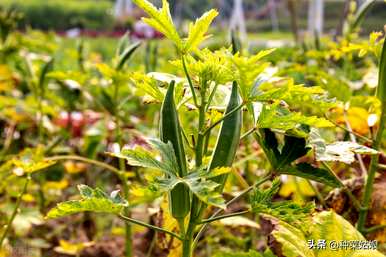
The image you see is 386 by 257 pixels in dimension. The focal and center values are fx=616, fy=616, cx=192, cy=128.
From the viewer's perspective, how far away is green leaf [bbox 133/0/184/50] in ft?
2.23

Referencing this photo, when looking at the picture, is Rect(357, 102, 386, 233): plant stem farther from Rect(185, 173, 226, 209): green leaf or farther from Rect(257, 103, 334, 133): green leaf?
Rect(185, 173, 226, 209): green leaf

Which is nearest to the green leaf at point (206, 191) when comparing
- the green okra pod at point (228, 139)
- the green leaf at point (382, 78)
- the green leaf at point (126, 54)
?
the green okra pod at point (228, 139)

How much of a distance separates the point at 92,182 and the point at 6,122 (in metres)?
0.53

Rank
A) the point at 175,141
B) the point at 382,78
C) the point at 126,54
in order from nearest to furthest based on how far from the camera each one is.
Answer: the point at 175,141 → the point at 382,78 → the point at 126,54

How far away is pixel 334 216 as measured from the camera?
82 cm

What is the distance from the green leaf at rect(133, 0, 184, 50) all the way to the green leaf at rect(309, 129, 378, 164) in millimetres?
235

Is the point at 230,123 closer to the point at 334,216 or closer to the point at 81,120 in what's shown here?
the point at 334,216

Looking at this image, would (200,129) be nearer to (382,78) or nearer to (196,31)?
(196,31)

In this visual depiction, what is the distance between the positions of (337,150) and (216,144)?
0.54 feet

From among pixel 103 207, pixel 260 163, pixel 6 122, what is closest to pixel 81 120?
pixel 6 122

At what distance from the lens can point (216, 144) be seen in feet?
2.52

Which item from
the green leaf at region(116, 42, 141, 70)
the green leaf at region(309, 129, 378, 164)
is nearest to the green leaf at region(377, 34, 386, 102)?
the green leaf at region(309, 129, 378, 164)

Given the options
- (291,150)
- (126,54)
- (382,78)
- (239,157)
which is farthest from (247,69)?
(239,157)

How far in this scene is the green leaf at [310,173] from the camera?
79 centimetres
